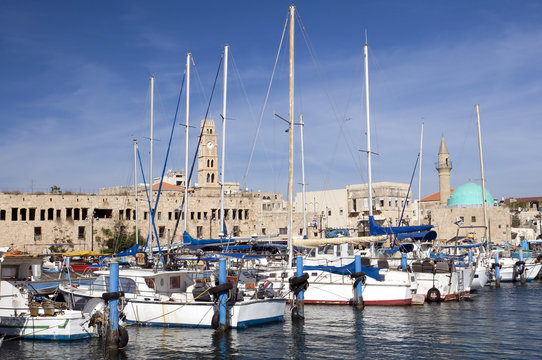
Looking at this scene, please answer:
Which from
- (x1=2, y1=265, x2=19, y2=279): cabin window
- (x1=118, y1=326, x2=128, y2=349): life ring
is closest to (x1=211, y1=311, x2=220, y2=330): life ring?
(x1=118, y1=326, x2=128, y2=349): life ring

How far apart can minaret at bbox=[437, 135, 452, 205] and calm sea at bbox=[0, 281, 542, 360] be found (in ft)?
186

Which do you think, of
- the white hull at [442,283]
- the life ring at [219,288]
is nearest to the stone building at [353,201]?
the white hull at [442,283]

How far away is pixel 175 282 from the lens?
2350cm

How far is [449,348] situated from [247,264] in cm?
1600

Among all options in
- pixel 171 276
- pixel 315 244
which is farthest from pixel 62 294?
pixel 315 244

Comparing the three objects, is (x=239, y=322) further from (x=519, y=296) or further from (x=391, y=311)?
(x=519, y=296)

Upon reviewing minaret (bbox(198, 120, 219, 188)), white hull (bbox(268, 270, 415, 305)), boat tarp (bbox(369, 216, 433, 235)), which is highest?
minaret (bbox(198, 120, 219, 188))

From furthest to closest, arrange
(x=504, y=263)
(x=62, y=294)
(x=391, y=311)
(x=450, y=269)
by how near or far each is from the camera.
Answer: (x=504, y=263)
(x=450, y=269)
(x=391, y=311)
(x=62, y=294)

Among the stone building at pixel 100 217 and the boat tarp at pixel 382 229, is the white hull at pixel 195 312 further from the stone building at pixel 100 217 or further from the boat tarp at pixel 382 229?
the stone building at pixel 100 217

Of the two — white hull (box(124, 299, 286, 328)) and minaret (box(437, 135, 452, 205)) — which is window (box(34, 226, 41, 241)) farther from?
minaret (box(437, 135, 452, 205))

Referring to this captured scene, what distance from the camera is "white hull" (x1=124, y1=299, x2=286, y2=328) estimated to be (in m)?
20.8

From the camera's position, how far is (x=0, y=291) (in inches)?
785

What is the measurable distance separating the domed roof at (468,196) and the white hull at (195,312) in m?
53.3

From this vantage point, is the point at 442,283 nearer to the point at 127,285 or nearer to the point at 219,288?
the point at 219,288
